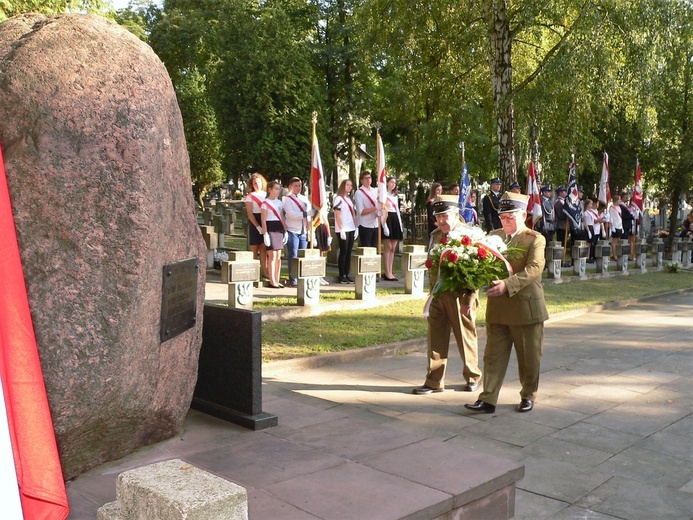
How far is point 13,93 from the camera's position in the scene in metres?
4.40

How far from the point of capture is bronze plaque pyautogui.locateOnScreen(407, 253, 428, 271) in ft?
46.4

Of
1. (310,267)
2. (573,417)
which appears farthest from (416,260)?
(573,417)

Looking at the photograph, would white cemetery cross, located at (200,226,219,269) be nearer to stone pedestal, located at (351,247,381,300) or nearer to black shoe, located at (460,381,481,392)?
stone pedestal, located at (351,247,381,300)

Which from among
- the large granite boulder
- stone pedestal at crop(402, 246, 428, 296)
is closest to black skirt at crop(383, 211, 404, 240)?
stone pedestal at crop(402, 246, 428, 296)

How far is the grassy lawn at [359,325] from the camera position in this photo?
989cm

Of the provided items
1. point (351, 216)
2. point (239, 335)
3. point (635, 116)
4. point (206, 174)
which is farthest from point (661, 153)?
point (239, 335)

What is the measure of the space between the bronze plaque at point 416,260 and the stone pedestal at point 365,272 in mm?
1012

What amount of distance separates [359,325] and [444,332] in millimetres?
3452

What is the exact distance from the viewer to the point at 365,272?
42.8 ft

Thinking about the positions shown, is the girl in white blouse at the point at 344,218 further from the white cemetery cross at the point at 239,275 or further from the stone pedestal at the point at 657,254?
the stone pedestal at the point at 657,254

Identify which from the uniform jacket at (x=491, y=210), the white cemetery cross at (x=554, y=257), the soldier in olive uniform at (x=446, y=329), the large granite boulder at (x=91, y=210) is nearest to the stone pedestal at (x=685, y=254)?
the white cemetery cross at (x=554, y=257)

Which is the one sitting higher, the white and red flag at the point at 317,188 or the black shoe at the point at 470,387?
the white and red flag at the point at 317,188

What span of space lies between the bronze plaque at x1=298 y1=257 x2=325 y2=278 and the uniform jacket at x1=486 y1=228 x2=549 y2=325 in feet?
16.7

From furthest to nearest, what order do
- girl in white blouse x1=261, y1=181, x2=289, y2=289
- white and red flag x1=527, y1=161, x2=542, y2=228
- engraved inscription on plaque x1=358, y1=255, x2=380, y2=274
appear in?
white and red flag x1=527, y1=161, x2=542, y2=228
girl in white blouse x1=261, y1=181, x2=289, y2=289
engraved inscription on plaque x1=358, y1=255, x2=380, y2=274
